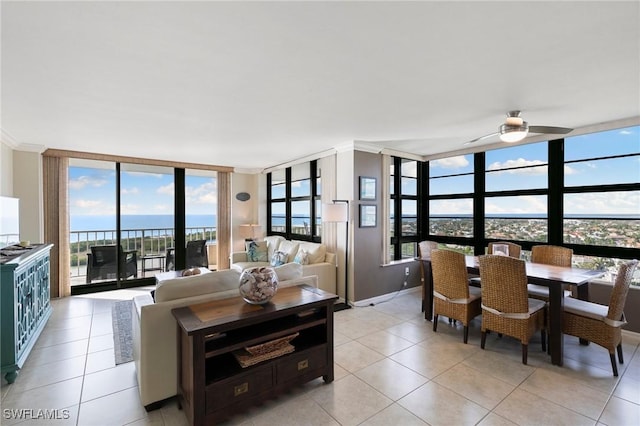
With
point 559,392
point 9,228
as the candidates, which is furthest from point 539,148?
point 9,228

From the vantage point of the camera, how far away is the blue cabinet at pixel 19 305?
2.42 meters

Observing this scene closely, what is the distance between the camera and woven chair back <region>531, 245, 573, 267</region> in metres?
3.51

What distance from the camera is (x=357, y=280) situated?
446 cm

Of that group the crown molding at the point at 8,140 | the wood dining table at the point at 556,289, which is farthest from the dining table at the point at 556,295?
the crown molding at the point at 8,140

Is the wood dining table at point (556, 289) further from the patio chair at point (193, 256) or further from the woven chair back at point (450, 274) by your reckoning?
the patio chair at point (193, 256)

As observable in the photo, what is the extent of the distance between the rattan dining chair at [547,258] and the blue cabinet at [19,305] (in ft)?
17.5

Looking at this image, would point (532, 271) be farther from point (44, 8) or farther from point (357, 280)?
point (44, 8)

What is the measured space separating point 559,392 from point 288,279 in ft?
8.00

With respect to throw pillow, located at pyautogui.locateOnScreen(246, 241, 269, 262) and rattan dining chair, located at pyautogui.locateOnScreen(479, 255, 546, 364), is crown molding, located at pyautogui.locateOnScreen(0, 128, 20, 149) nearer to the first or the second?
throw pillow, located at pyautogui.locateOnScreen(246, 241, 269, 262)

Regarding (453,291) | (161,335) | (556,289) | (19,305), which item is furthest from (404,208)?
(19,305)

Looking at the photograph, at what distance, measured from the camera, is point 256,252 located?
5762mm

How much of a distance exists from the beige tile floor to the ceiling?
251 centimetres

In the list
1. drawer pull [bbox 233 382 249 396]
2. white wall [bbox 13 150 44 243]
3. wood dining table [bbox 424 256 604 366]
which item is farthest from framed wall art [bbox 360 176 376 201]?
white wall [bbox 13 150 44 243]

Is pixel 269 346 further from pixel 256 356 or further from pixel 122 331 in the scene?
pixel 122 331
